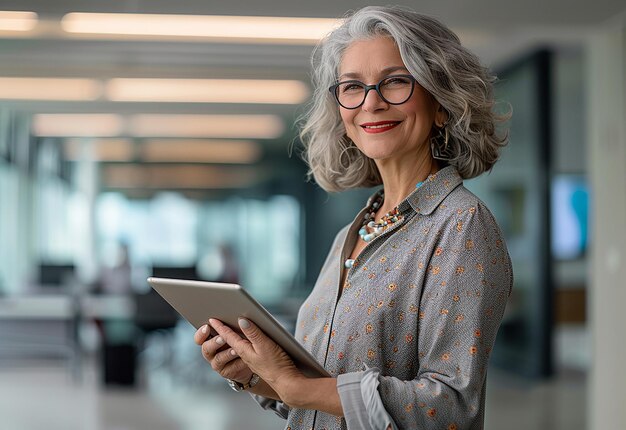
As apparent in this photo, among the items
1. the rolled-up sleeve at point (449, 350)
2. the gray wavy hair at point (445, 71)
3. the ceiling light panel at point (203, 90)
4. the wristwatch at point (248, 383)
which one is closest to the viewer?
the rolled-up sleeve at point (449, 350)

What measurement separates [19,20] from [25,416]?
2555 millimetres

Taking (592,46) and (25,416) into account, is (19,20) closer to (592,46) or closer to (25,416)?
(25,416)

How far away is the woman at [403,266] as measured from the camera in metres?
1.40

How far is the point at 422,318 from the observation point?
4.76 ft

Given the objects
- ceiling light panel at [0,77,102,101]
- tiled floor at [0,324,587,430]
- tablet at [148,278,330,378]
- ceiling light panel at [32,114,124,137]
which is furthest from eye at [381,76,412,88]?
tiled floor at [0,324,587,430]

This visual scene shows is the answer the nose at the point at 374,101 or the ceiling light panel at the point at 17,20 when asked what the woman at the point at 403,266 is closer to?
the nose at the point at 374,101

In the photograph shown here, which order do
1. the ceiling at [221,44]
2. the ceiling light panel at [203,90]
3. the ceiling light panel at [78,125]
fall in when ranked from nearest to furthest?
the ceiling at [221,44], the ceiling light panel at [203,90], the ceiling light panel at [78,125]

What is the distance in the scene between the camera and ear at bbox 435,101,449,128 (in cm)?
165

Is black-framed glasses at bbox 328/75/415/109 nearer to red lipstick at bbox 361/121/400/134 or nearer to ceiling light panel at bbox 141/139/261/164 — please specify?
red lipstick at bbox 361/121/400/134

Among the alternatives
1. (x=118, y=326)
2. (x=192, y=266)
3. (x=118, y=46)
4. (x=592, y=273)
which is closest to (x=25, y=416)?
(x=118, y=326)

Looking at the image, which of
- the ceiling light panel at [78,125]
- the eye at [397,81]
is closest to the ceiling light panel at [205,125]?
the ceiling light panel at [78,125]

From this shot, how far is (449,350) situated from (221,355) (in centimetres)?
48

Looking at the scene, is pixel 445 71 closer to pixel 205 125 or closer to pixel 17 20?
pixel 17 20

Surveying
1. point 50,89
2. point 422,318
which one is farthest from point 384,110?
point 50,89
